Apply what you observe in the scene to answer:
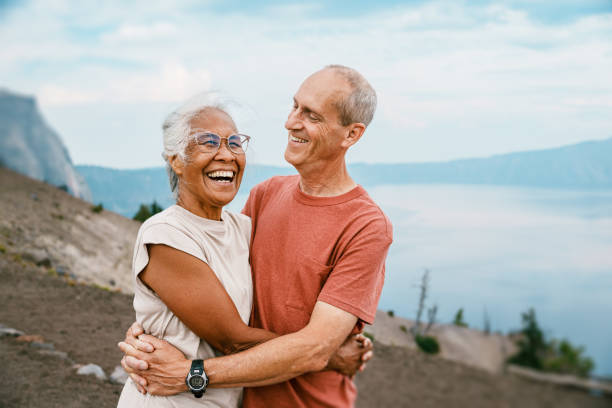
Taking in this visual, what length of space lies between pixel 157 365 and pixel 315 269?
984mm

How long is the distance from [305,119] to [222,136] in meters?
0.53

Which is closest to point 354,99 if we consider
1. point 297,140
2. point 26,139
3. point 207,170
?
point 297,140

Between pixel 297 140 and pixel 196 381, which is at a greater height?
pixel 297 140

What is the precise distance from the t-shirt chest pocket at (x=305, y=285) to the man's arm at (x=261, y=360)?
7.9 inches

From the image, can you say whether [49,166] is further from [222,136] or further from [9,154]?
[222,136]

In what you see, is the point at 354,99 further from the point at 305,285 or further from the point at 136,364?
the point at 136,364

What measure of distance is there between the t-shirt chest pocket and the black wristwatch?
615 millimetres

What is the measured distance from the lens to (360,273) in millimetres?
2596

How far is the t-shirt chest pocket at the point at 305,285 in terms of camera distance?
2762 mm

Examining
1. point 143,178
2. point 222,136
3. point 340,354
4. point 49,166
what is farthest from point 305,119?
point 143,178

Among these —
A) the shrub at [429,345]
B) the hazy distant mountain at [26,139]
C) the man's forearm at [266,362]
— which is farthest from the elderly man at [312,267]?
the hazy distant mountain at [26,139]

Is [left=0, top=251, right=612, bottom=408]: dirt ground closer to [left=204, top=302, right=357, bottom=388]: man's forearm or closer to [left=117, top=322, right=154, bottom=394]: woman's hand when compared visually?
[left=204, top=302, right=357, bottom=388]: man's forearm

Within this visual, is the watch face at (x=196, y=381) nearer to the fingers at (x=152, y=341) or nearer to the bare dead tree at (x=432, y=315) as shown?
the fingers at (x=152, y=341)

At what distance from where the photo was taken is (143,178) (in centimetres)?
1680
